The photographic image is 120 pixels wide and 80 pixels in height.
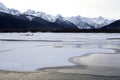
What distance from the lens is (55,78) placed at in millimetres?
14688

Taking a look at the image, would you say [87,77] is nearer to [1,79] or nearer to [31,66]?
[1,79]

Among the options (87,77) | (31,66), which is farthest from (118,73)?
(31,66)

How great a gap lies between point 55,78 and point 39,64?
6257mm

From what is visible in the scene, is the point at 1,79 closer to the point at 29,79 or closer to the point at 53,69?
the point at 29,79

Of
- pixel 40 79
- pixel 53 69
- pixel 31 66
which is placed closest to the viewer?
pixel 40 79

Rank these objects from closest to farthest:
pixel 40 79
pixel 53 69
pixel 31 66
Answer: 1. pixel 40 79
2. pixel 53 69
3. pixel 31 66

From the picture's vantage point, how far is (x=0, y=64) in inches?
826

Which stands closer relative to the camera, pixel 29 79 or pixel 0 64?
pixel 29 79

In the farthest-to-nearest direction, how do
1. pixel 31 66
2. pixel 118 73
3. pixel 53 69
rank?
1. pixel 31 66
2. pixel 53 69
3. pixel 118 73

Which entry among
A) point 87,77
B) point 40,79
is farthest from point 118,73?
point 40,79

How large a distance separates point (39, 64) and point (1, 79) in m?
6.42

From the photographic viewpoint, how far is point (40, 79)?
1453 cm

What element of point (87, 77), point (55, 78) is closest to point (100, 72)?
point (87, 77)

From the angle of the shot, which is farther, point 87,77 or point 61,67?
point 61,67
